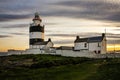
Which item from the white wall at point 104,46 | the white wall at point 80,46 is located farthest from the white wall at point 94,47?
the white wall at point 80,46

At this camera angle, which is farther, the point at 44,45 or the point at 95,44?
Answer: the point at 44,45

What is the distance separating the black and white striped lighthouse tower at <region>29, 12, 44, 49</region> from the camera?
107 m

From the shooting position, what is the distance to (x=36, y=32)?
108 metres

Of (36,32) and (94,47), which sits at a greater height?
(36,32)

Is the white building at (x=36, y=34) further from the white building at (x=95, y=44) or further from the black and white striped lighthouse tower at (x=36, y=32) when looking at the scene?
the white building at (x=95, y=44)

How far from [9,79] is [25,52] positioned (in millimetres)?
56814

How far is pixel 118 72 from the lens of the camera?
47.2 m

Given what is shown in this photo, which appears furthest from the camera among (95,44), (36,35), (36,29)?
(36,35)

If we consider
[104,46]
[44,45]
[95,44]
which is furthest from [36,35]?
[104,46]

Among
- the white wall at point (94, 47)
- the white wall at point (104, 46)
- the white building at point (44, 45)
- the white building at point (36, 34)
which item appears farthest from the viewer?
the white building at point (36, 34)

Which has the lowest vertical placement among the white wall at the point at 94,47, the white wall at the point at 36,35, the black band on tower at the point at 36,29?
the white wall at the point at 94,47

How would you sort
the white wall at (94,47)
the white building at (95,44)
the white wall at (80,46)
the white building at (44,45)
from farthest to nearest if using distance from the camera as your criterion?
1. the white building at (44,45)
2. the white wall at (80,46)
3. the white wall at (94,47)
4. the white building at (95,44)

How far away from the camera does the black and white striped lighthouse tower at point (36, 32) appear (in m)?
107

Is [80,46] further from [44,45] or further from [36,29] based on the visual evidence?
[36,29]
